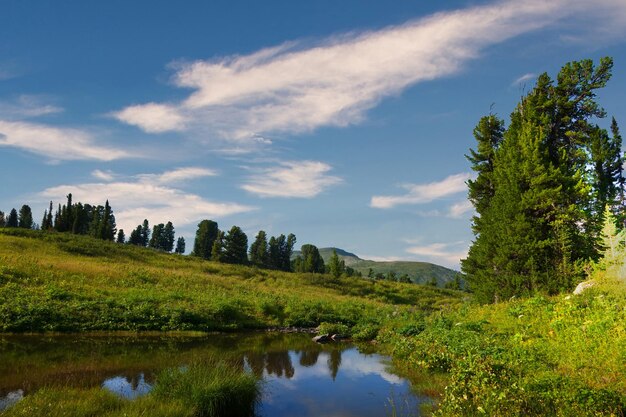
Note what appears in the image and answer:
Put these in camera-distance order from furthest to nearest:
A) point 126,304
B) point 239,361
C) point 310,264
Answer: point 310,264
point 126,304
point 239,361

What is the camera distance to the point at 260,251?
12775 cm

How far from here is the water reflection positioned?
40.7 feet

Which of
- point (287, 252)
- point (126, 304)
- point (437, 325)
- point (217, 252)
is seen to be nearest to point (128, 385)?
point (437, 325)

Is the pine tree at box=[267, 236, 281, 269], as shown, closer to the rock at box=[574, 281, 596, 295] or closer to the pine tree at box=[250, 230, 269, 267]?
the pine tree at box=[250, 230, 269, 267]

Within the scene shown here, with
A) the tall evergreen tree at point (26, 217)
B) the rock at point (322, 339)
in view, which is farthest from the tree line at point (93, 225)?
the rock at point (322, 339)

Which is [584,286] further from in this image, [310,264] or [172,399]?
[310,264]

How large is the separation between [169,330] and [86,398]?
18569 millimetres

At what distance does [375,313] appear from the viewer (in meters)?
40.8

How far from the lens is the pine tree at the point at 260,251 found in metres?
126

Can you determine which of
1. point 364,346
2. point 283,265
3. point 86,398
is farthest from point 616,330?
point 283,265

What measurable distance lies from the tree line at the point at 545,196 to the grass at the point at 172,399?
70.3ft

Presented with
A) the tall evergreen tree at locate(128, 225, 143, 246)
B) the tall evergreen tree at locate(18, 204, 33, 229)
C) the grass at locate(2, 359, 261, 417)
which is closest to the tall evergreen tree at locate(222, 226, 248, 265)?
the tall evergreen tree at locate(128, 225, 143, 246)

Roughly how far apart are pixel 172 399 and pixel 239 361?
8596mm

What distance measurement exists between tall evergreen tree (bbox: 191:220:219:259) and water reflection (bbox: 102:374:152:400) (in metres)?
116
